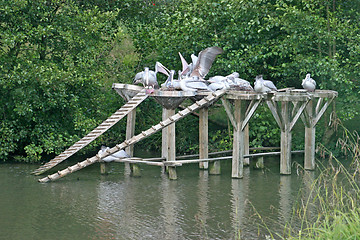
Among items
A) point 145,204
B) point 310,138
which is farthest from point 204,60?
point 145,204

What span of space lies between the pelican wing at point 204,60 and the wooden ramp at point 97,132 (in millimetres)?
1323

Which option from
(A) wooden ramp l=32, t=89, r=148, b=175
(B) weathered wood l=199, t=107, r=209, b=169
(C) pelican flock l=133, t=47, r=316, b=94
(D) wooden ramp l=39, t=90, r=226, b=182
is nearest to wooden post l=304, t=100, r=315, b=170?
(C) pelican flock l=133, t=47, r=316, b=94

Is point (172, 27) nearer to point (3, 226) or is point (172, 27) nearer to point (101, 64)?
point (101, 64)

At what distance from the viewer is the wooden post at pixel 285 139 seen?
13147mm

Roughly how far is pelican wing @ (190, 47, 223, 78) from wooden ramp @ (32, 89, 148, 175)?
1.32 metres

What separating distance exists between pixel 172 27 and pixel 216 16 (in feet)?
4.30

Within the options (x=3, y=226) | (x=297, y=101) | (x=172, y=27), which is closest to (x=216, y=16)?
(x=172, y=27)

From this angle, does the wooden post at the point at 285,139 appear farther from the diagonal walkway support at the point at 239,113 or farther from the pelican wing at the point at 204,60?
the pelican wing at the point at 204,60

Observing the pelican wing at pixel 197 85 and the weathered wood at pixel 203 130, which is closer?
the pelican wing at pixel 197 85

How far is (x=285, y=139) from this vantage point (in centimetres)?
1329

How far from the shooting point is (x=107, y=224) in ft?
30.3

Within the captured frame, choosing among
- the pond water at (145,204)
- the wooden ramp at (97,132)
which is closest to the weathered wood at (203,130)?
the pond water at (145,204)

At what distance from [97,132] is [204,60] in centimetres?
290

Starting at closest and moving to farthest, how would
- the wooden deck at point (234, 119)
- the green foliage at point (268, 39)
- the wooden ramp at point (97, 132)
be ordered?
the wooden deck at point (234, 119) → the wooden ramp at point (97, 132) → the green foliage at point (268, 39)
